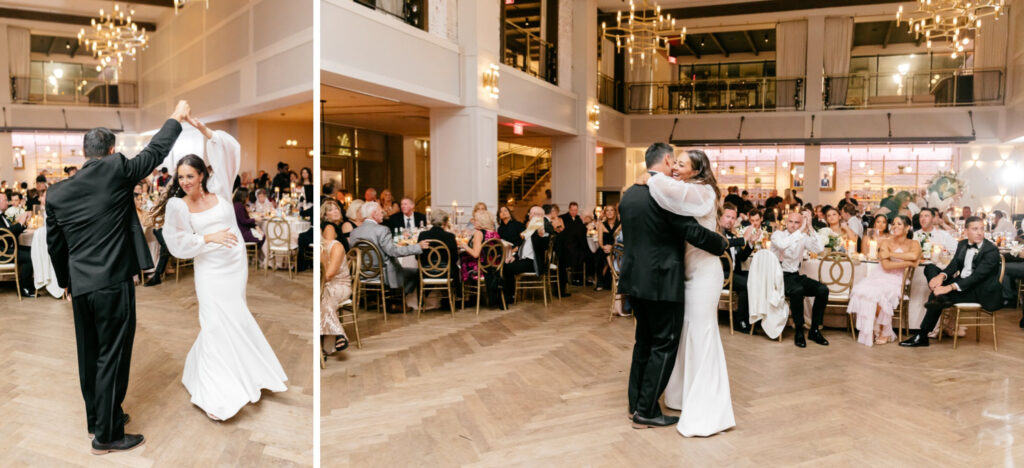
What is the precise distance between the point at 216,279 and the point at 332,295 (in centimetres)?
189

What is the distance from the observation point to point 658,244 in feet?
11.3

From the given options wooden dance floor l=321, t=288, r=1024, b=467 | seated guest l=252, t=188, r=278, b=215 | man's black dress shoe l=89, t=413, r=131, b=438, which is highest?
seated guest l=252, t=188, r=278, b=215

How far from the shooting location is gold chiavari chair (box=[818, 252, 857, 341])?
5709mm

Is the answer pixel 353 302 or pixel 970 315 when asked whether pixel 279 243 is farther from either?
pixel 970 315

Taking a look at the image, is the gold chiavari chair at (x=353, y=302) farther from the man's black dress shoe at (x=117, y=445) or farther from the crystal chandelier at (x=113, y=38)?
the crystal chandelier at (x=113, y=38)

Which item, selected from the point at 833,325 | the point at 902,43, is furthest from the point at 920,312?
the point at 902,43

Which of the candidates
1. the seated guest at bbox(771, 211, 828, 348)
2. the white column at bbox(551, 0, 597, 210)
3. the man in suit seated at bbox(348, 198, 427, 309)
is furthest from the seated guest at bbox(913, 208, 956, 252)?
the white column at bbox(551, 0, 597, 210)

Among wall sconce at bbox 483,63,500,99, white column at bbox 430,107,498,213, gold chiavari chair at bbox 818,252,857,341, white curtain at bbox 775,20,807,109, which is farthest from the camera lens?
white curtain at bbox 775,20,807,109

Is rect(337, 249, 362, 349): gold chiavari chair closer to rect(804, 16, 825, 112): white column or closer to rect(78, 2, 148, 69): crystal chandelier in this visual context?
rect(78, 2, 148, 69): crystal chandelier

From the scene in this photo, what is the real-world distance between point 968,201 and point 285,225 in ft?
53.1

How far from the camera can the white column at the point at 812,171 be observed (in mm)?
15039

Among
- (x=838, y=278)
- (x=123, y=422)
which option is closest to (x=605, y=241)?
(x=838, y=278)

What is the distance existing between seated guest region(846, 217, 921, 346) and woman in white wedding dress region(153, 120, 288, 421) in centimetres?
485

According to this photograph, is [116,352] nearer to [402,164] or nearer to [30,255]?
[30,255]
